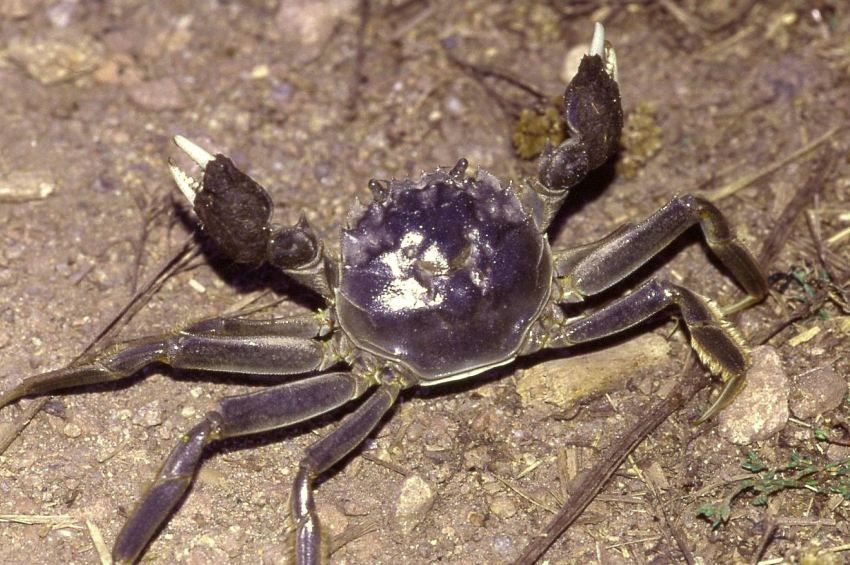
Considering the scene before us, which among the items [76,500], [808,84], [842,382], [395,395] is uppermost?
[808,84]

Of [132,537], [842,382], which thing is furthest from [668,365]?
[132,537]

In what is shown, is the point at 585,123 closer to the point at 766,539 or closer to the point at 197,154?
the point at 197,154

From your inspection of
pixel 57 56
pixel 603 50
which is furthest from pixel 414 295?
pixel 57 56

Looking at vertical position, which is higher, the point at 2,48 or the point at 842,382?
the point at 842,382

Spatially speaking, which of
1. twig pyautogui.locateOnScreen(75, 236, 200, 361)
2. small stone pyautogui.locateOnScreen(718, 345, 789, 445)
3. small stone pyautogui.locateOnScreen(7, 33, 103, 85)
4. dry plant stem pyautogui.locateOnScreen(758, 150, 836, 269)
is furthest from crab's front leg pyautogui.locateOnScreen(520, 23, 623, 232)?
small stone pyautogui.locateOnScreen(7, 33, 103, 85)

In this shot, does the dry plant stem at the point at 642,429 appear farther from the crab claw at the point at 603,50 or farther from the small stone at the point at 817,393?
the crab claw at the point at 603,50

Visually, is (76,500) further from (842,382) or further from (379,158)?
(842,382)
